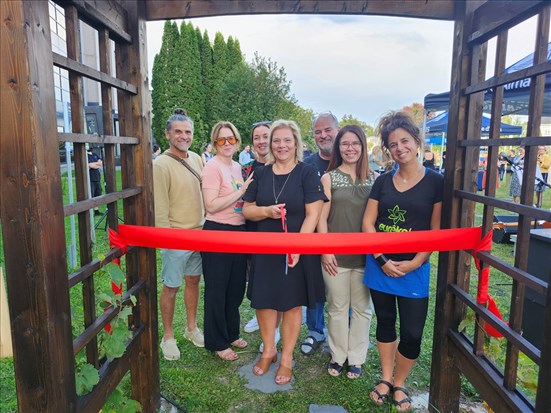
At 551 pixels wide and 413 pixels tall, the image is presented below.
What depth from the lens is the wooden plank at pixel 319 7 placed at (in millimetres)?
2486

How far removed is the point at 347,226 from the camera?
3111mm

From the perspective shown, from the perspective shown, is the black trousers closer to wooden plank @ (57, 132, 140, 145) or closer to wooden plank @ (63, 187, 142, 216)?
wooden plank @ (63, 187, 142, 216)

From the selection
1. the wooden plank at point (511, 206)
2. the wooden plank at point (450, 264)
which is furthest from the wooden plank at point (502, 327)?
the wooden plank at point (511, 206)

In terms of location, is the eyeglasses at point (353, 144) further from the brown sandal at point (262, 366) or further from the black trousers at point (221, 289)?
the brown sandal at point (262, 366)

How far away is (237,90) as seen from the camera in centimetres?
2242

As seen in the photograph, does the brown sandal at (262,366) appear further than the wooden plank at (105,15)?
Yes

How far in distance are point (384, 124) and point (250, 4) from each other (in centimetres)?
→ 118

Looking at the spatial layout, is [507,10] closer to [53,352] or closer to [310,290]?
[310,290]

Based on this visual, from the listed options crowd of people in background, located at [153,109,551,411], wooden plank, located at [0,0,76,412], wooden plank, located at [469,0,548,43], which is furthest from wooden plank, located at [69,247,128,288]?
wooden plank, located at [469,0,548,43]

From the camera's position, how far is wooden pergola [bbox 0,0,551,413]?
148 centimetres

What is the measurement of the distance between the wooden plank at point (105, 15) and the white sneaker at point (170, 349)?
2.51m

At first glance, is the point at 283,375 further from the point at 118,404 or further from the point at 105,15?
the point at 105,15

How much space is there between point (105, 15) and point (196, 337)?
280cm

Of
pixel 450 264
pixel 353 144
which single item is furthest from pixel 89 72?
pixel 450 264
